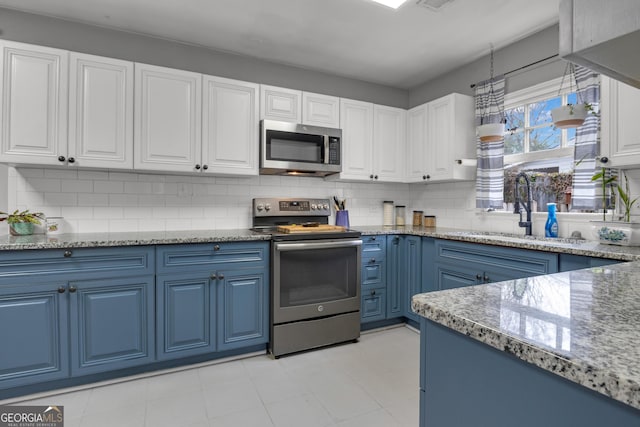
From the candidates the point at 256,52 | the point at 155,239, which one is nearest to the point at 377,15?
the point at 256,52

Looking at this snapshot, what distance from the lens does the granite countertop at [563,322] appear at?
0.48 m

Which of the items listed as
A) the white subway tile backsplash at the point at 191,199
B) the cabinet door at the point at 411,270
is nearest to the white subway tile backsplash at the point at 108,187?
the white subway tile backsplash at the point at 191,199

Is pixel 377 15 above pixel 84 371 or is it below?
above

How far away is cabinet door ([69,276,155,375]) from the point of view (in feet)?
6.89

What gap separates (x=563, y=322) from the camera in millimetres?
650

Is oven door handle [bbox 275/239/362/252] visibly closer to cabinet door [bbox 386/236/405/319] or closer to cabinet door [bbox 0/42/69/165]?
cabinet door [bbox 386/236/405/319]

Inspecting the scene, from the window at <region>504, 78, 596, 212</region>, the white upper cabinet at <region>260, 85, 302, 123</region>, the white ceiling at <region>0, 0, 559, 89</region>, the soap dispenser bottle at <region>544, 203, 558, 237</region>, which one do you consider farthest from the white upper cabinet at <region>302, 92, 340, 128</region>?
the soap dispenser bottle at <region>544, 203, 558, 237</region>

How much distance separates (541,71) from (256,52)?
7.84ft

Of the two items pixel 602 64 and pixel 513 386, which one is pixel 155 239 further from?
pixel 602 64

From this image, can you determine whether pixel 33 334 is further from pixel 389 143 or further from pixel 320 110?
pixel 389 143

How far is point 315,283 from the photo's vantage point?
108 inches

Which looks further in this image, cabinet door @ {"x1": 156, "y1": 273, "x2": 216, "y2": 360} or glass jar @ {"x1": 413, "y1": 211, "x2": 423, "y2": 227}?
glass jar @ {"x1": 413, "y1": 211, "x2": 423, "y2": 227}

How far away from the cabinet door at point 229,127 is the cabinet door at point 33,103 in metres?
0.92
